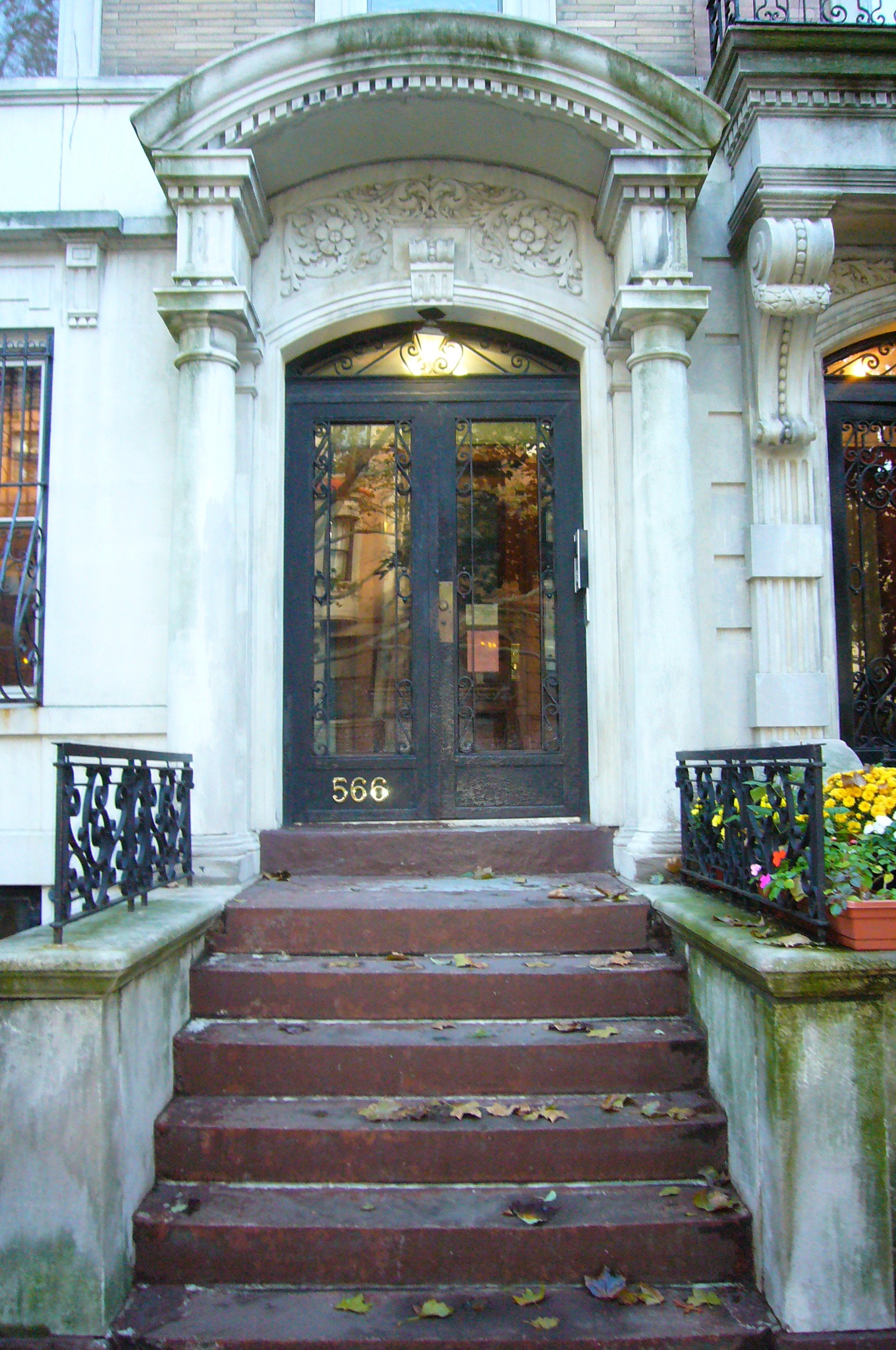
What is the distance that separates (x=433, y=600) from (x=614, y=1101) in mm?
3231

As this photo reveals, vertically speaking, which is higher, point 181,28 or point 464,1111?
point 181,28

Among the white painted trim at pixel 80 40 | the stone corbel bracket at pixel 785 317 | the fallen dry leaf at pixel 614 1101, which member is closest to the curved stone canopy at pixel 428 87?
the stone corbel bracket at pixel 785 317

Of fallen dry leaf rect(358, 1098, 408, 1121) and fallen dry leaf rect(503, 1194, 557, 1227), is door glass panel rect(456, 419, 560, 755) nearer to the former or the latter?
fallen dry leaf rect(358, 1098, 408, 1121)

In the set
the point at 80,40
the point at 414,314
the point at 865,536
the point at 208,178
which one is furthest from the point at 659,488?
the point at 80,40

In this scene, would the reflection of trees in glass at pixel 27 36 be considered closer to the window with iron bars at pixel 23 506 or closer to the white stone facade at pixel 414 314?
the white stone facade at pixel 414 314

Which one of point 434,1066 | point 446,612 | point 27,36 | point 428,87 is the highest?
point 27,36

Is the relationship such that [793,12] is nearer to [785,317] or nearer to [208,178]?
[785,317]

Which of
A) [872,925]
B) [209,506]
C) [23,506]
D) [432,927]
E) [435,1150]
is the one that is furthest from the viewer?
[23,506]

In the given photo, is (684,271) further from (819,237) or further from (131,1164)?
(131,1164)

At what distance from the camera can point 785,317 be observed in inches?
220

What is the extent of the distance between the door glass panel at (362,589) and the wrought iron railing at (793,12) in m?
3.15

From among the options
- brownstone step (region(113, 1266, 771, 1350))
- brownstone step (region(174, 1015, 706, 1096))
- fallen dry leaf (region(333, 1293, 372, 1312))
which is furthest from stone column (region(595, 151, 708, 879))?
fallen dry leaf (region(333, 1293, 372, 1312))

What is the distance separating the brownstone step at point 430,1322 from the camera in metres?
3.02

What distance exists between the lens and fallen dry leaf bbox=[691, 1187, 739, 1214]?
344cm
